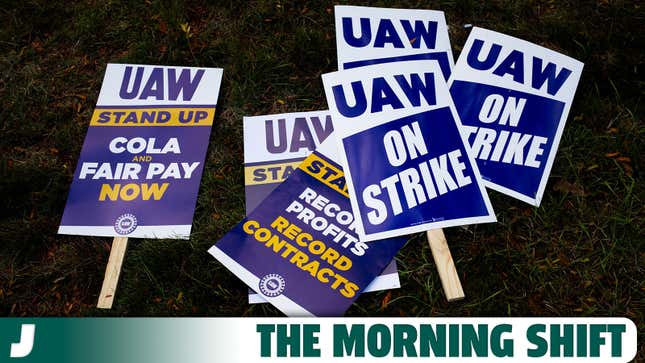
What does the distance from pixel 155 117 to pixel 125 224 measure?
1.62ft

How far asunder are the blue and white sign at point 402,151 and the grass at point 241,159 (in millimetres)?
103

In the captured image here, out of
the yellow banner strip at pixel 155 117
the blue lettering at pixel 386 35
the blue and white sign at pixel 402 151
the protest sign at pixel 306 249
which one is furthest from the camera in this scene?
the blue lettering at pixel 386 35

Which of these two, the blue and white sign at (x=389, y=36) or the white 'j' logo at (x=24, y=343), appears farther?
the blue and white sign at (x=389, y=36)

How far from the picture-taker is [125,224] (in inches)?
80.0

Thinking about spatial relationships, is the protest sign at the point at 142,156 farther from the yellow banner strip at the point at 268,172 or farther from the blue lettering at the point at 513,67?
the blue lettering at the point at 513,67

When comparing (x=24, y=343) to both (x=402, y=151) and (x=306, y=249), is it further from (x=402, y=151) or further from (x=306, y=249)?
(x=402, y=151)

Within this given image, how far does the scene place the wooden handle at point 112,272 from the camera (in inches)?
74.4

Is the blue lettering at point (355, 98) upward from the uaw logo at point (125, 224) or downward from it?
upward

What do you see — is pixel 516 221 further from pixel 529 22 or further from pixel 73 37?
pixel 73 37

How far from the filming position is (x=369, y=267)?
6.27 ft

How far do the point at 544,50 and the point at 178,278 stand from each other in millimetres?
1792

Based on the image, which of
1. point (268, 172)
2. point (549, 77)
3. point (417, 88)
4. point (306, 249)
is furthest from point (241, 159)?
point (549, 77)

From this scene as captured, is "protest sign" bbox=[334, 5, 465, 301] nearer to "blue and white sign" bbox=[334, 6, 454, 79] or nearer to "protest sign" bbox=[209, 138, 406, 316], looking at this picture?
"blue and white sign" bbox=[334, 6, 454, 79]

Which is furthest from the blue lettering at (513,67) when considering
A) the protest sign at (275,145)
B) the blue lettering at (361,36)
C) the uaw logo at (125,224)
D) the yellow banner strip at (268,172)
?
the uaw logo at (125,224)
